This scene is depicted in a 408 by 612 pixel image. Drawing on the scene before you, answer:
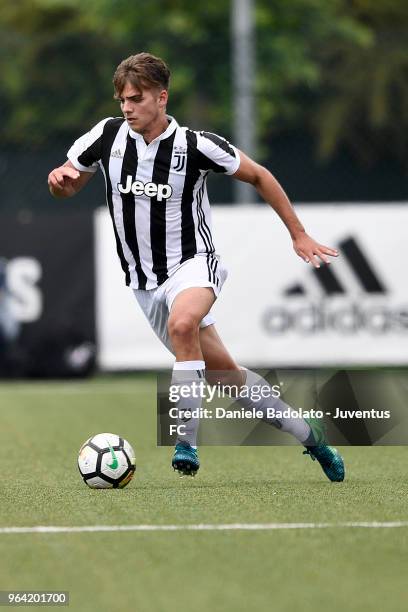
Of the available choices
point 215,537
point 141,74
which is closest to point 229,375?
point 141,74

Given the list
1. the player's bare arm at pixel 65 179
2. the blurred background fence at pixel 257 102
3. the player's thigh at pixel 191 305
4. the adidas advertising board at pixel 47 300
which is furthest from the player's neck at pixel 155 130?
the blurred background fence at pixel 257 102

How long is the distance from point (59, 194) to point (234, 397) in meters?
1.26

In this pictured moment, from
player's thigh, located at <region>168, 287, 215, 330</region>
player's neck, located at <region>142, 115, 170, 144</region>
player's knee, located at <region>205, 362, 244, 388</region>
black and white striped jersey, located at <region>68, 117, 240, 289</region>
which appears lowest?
player's knee, located at <region>205, 362, 244, 388</region>

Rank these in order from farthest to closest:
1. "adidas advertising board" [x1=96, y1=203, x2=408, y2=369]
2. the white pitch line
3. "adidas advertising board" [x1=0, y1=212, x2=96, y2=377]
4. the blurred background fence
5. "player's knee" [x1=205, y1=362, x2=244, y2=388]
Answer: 1. the blurred background fence
2. "adidas advertising board" [x1=0, y1=212, x2=96, y2=377]
3. "adidas advertising board" [x1=96, y1=203, x2=408, y2=369]
4. "player's knee" [x1=205, y1=362, x2=244, y2=388]
5. the white pitch line

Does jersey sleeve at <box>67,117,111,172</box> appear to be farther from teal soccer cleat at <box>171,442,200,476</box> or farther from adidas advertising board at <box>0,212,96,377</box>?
adidas advertising board at <box>0,212,96,377</box>

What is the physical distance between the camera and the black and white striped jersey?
641 centimetres

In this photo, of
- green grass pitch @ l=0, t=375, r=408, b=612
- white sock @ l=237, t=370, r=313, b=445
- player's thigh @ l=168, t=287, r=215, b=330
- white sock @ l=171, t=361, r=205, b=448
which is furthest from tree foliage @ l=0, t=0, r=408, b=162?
white sock @ l=171, t=361, r=205, b=448

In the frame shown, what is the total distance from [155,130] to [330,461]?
5.70 feet

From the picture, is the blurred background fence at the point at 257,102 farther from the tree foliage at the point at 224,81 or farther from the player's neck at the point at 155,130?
the player's neck at the point at 155,130

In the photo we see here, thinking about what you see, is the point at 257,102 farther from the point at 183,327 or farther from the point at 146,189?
the point at 183,327

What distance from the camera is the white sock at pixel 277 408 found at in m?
6.45

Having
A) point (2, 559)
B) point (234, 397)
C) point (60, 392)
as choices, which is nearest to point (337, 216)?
point (60, 392)

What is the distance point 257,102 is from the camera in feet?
54.8

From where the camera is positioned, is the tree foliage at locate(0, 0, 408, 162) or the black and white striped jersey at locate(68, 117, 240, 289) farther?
the tree foliage at locate(0, 0, 408, 162)
